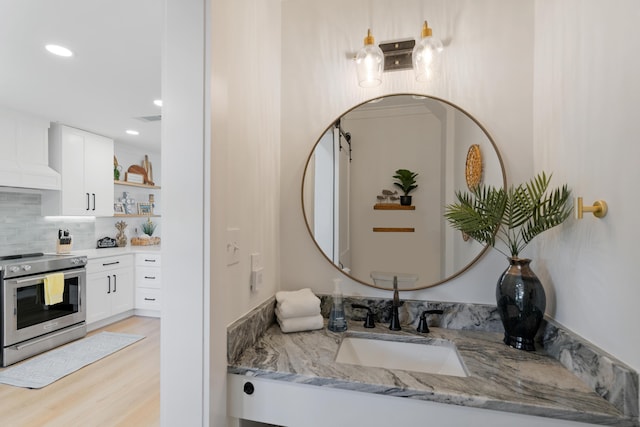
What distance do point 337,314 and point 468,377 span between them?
1.91ft

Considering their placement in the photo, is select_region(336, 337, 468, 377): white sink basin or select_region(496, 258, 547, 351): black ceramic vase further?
select_region(336, 337, 468, 377): white sink basin

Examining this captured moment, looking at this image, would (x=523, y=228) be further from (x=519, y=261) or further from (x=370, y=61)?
(x=370, y=61)

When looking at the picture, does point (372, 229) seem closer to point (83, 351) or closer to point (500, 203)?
point (500, 203)

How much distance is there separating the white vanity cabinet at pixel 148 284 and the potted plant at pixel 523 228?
401 cm

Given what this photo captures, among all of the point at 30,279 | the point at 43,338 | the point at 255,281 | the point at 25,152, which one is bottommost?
the point at 43,338

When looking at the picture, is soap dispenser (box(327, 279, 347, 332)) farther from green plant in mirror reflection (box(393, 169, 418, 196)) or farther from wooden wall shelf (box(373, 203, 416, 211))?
green plant in mirror reflection (box(393, 169, 418, 196))

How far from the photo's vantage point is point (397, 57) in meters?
1.51

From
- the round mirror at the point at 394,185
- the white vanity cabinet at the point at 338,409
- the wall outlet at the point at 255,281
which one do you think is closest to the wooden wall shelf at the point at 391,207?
the round mirror at the point at 394,185

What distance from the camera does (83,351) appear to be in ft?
10.0

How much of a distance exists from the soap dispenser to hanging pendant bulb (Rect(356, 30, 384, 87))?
98cm

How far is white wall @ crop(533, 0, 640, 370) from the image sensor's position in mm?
816

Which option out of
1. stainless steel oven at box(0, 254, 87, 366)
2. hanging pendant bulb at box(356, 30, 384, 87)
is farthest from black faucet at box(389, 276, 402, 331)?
stainless steel oven at box(0, 254, 87, 366)

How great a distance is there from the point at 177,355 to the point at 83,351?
291 cm

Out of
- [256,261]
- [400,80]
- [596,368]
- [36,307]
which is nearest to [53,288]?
[36,307]
